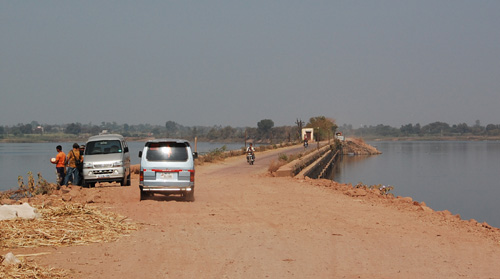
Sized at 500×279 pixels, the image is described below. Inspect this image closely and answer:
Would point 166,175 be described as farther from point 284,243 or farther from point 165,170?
point 284,243

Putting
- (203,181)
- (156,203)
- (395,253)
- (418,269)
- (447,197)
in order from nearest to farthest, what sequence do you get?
(418,269) < (395,253) < (156,203) < (203,181) < (447,197)

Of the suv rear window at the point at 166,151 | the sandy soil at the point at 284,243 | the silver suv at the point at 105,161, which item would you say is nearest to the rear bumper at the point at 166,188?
the sandy soil at the point at 284,243

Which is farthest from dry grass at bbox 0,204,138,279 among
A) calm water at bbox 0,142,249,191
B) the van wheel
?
calm water at bbox 0,142,249,191

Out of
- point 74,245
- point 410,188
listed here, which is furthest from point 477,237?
point 410,188

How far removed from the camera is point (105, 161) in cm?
2211

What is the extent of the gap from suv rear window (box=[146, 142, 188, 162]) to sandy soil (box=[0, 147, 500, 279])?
4.43 ft

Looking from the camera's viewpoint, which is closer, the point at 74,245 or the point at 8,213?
the point at 74,245

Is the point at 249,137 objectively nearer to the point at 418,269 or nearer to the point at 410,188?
the point at 410,188

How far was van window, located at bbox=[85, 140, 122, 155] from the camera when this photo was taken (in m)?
22.8

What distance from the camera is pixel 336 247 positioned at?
1041 centimetres

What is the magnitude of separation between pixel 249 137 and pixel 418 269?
17279 centimetres

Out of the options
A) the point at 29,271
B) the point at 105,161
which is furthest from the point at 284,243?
the point at 105,161

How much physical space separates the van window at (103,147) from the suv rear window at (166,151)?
6.01 metres

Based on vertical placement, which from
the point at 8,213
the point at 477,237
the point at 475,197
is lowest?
the point at 475,197
